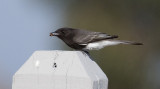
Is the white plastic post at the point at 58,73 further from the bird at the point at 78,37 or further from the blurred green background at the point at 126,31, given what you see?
the blurred green background at the point at 126,31

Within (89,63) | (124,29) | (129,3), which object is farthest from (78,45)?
(129,3)

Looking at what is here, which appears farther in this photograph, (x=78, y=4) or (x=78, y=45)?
(x=78, y=4)

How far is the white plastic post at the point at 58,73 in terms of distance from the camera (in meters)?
3.60

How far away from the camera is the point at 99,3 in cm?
→ 1212

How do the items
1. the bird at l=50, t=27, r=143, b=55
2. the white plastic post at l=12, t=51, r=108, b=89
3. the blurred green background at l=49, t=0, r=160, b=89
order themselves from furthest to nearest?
1. the blurred green background at l=49, t=0, r=160, b=89
2. the bird at l=50, t=27, r=143, b=55
3. the white plastic post at l=12, t=51, r=108, b=89

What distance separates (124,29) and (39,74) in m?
8.02

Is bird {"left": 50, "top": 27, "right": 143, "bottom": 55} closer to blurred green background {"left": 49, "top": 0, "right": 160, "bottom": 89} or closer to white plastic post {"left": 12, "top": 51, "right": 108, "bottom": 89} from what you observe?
blurred green background {"left": 49, "top": 0, "right": 160, "bottom": 89}

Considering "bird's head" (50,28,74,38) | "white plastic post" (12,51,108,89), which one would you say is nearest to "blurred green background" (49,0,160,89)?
"bird's head" (50,28,74,38)

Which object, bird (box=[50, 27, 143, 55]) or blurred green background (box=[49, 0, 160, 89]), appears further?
blurred green background (box=[49, 0, 160, 89])

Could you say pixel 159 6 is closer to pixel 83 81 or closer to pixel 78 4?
pixel 78 4

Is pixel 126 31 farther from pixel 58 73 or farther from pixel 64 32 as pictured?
pixel 58 73

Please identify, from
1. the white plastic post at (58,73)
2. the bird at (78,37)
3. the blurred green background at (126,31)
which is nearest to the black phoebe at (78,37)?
the bird at (78,37)

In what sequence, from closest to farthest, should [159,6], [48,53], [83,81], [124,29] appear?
[83,81] → [48,53] → [124,29] → [159,6]

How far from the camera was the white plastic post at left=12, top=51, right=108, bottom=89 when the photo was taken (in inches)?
142
